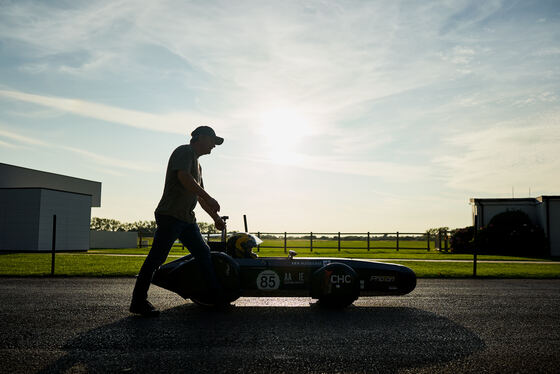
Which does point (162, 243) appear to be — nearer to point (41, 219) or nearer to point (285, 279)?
point (285, 279)

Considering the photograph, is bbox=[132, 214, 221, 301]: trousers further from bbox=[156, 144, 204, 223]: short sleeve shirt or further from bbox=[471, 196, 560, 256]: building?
bbox=[471, 196, 560, 256]: building

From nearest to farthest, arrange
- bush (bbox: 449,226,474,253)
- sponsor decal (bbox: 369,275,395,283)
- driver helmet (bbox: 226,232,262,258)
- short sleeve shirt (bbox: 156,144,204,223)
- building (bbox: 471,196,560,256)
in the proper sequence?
short sleeve shirt (bbox: 156,144,204,223) < sponsor decal (bbox: 369,275,395,283) < driver helmet (bbox: 226,232,262,258) < building (bbox: 471,196,560,256) < bush (bbox: 449,226,474,253)

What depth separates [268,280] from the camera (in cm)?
540

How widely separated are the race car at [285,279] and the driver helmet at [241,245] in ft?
0.43

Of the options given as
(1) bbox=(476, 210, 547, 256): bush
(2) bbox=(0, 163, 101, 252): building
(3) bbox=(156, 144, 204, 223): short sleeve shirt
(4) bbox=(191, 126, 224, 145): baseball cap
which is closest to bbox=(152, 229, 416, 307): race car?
(3) bbox=(156, 144, 204, 223): short sleeve shirt

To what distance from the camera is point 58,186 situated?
149 feet

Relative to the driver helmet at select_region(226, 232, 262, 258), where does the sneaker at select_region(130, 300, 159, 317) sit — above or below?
below

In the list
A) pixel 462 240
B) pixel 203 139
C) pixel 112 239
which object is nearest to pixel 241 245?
pixel 203 139

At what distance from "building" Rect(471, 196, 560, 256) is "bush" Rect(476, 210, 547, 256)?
672 mm

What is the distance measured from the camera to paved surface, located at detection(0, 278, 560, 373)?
9.94 ft

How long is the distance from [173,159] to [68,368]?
254 centimetres

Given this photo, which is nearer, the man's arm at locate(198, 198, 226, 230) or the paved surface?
the paved surface

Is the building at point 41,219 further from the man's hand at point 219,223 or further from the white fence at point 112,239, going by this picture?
the man's hand at point 219,223

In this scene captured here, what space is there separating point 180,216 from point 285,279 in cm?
149
